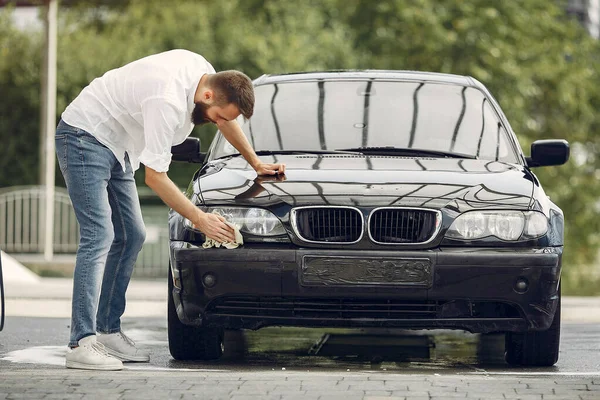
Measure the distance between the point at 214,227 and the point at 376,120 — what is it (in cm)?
164

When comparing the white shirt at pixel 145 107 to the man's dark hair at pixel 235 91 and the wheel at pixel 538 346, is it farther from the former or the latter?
the wheel at pixel 538 346

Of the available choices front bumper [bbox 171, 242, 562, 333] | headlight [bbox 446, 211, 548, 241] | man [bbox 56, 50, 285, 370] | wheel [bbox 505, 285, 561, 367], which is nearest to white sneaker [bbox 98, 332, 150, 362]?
man [bbox 56, 50, 285, 370]

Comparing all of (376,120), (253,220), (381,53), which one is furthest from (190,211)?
(381,53)

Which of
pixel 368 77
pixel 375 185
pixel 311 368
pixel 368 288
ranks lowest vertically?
pixel 311 368

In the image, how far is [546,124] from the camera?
92.8 ft

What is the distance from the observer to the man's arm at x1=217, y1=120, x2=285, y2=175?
711 cm

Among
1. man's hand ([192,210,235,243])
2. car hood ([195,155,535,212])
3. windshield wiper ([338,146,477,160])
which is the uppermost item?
windshield wiper ([338,146,477,160])

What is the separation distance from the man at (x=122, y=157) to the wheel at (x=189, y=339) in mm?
194

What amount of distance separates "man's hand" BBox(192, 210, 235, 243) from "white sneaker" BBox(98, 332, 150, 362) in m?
1.02

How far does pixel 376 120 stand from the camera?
26.0 feet

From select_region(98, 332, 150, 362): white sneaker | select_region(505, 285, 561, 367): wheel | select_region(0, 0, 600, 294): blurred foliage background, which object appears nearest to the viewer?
select_region(505, 285, 561, 367): wheel

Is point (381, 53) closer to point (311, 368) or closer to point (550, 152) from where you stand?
point (550, 152)

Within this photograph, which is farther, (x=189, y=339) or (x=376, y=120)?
(x=376, y=120)

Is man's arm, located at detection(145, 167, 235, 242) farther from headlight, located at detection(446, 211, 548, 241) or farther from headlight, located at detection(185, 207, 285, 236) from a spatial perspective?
headlight, located at detection(446, 211, 548, 241)
